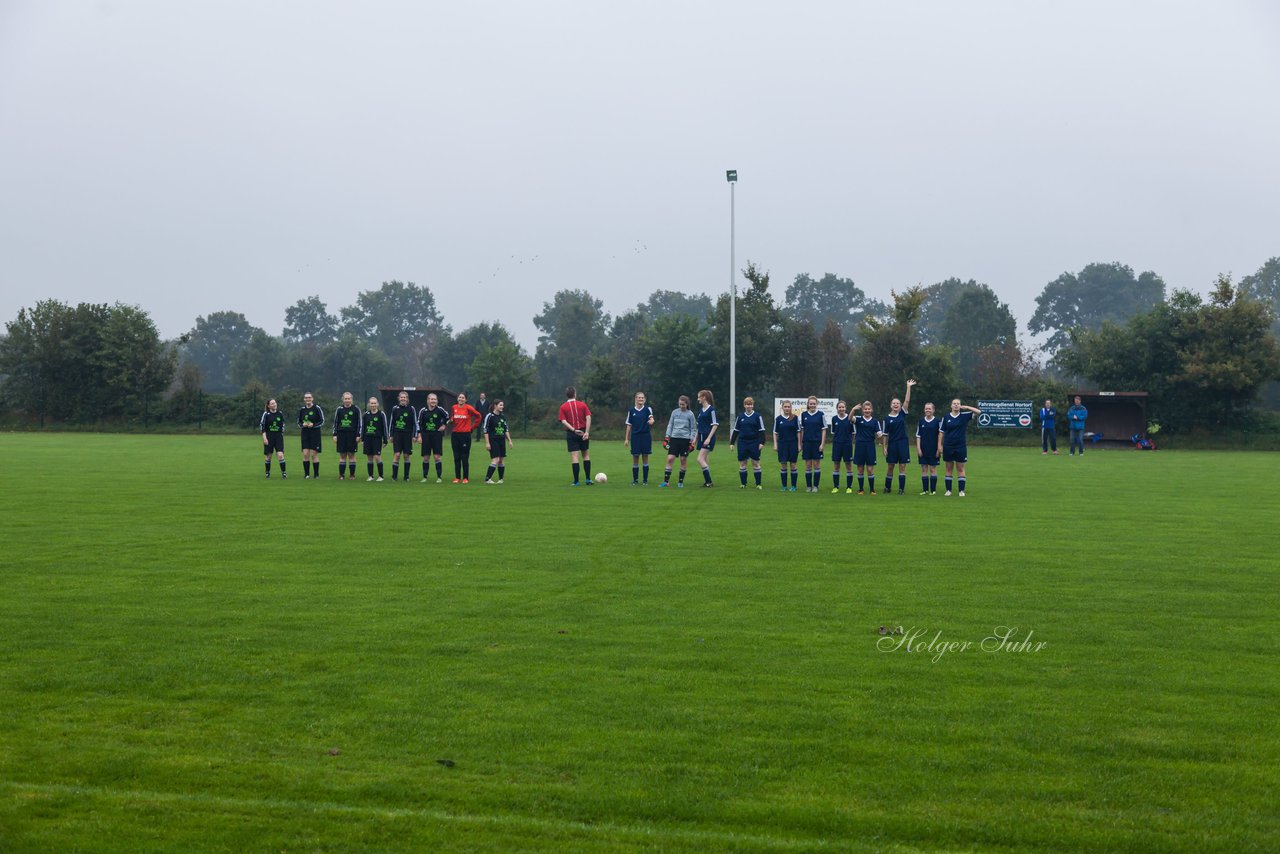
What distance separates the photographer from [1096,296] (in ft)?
394

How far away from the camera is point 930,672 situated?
6410 mm

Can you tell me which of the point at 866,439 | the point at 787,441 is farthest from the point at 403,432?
the point at 866,439

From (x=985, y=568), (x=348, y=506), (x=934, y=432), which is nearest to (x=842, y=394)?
(x=934, y=432)

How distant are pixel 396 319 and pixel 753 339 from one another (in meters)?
80.5

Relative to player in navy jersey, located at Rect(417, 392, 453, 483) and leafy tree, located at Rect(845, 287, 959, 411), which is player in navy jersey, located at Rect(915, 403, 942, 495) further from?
leafy tree, located at Rect(845, 287, 959, 411)

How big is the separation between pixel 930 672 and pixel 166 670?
4.55 meters

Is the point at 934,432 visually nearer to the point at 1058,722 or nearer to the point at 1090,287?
the point at 1058,722

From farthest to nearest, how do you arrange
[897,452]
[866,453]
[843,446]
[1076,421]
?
[1076,421] < [843,446] < [866,453] < [897,452]

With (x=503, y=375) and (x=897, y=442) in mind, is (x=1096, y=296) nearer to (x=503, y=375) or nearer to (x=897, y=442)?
(x=503, y=375)

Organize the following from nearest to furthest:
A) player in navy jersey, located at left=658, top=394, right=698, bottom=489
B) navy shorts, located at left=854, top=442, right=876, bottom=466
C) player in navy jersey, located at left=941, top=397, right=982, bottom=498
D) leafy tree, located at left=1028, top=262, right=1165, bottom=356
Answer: player in navy jersey, located at left=941, top=397, right=982, bottom=498
navy shorts, located at left=854, top=442, right=876, bottom=466
player in navy jersey, located at left=658, top=394, right=698, bottom=489
leafy tree, located at left=1028, top=262, right=1165, bottom=356

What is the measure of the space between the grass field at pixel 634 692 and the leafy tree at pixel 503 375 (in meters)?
41.3

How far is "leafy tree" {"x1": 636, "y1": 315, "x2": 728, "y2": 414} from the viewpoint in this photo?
5325 centimetres

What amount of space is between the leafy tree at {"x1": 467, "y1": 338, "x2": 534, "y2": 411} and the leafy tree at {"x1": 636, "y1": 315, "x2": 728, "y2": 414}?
6.23 m

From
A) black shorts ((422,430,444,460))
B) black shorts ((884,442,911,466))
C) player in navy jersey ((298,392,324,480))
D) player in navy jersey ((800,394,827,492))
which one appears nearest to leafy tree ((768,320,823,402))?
player in navy jersey ((800,394,827,492))
